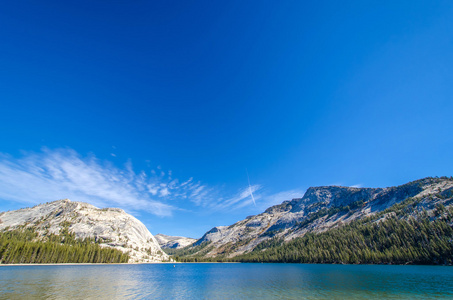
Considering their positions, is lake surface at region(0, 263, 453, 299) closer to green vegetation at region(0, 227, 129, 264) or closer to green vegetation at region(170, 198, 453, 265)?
green vegetation at region(0, 227, 129, 264)

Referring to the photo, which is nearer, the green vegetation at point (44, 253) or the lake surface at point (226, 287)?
the lake surface at point (226, 287)

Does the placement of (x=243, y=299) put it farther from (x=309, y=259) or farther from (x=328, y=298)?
(x=309, y=259)

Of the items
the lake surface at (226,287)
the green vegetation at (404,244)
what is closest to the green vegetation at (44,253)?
the lake surface at (226,287)

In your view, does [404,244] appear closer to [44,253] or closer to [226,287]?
[226,287]

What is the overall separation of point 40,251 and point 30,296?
132m

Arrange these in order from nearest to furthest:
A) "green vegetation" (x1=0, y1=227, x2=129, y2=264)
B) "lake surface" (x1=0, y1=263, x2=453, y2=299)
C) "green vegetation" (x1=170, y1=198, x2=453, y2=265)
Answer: "lake surface" (x1=0, y1=263, x2=453, y2=299)
"green vegetation" (x1=0, y1=227, x2=129, y2=264)
"green vegetation" (x1=170, y1=198, x2=453, y2=265)

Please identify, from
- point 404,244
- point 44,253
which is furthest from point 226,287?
point 404,244

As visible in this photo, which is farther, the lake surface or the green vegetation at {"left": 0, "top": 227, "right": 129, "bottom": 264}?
the green vegetation at {"left": 0, "top": 227, "right": 129, "bottom": 264}

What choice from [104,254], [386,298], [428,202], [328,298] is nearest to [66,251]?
[104,254]

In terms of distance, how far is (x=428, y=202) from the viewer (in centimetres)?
19912

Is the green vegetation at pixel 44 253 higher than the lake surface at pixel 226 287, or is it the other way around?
the green vegetation at pixel 44 253

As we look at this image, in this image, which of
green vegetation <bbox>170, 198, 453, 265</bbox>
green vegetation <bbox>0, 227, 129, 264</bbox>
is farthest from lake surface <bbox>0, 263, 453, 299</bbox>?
green vegetation <bbox>170, 198, 453, 265</bbox>

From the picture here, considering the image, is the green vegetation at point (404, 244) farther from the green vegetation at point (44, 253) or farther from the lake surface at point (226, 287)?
the green vegetation at point (44, 253)

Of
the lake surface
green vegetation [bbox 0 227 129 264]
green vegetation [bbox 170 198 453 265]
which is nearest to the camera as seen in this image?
the lake surface
